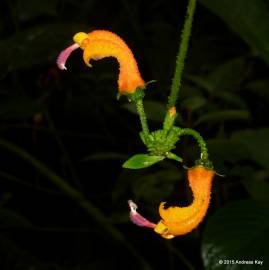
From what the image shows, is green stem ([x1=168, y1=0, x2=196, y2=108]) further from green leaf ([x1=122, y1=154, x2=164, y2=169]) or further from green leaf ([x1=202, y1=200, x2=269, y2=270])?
green leaf ([x1=202, y1=200, x2=269, y2=270])

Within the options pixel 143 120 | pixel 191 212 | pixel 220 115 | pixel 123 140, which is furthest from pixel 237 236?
pixel 123 140

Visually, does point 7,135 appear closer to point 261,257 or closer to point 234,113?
point 234,113

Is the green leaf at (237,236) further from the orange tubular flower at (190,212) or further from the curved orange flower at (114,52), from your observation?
the curved orange flower at (114,52)

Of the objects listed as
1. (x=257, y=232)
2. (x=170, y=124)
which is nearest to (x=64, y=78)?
(x=257, y=232)

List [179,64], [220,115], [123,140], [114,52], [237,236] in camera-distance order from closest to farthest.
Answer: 1. [179,64]
2. [114,52]
3. [237,236]
4. [220,115]
5. [123,140]

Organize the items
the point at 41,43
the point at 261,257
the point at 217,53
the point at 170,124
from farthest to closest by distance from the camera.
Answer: the point at 217,53, the point at 41,43, the point at 261,257, the point at 170,124

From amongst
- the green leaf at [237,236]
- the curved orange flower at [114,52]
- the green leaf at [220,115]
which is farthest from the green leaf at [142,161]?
the green leaf at [220,115]

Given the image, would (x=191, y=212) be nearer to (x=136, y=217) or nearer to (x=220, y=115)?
(x=136, y=217)
